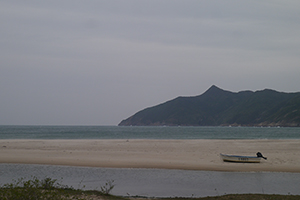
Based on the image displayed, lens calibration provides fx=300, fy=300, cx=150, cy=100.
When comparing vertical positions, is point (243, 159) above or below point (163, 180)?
below

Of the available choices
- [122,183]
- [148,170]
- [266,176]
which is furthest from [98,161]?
[266,176]

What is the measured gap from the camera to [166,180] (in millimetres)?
16031

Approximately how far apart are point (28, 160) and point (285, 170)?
18.9 m

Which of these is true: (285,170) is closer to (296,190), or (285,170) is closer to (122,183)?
(296,190)

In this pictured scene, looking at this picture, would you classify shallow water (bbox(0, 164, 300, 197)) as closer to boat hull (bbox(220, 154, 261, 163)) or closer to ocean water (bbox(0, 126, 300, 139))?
boat hull (bbox(220, 154, 261, 163))

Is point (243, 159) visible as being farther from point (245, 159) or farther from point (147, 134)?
point (147, 134)

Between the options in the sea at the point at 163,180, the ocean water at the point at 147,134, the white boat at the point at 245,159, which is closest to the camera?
the sea at the point at 163,180

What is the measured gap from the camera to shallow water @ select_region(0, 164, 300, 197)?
13.5 meters

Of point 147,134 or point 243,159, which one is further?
point 147,134

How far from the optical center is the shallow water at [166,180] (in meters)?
13.5

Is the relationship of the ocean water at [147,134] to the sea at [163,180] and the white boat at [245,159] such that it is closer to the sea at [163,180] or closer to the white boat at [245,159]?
the white boat at [245,159]

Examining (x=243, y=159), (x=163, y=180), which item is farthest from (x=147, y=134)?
(x=163, y=180)

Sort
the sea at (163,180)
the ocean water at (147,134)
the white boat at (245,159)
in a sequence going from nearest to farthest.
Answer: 1. the sea at (163,180)
2. the white boat at (245,159)
3. the ocean water at (147,134)

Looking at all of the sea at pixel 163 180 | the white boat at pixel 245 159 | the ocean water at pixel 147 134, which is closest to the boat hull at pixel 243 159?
the white boat at pixel 245 159
